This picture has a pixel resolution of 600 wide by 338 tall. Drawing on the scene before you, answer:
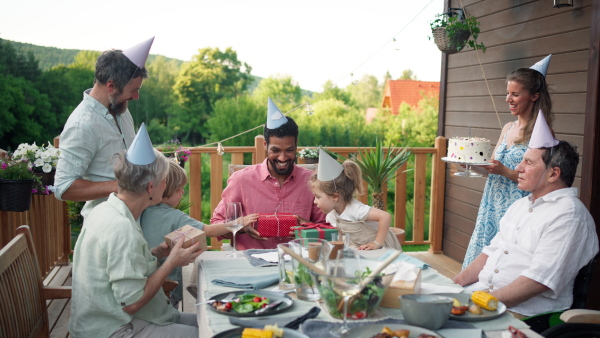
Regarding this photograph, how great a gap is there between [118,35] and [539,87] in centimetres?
1155

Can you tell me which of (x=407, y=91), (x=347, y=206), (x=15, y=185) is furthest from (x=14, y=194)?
(x=407, y=91)

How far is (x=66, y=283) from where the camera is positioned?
158 inches

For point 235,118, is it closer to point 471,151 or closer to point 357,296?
point 471,151

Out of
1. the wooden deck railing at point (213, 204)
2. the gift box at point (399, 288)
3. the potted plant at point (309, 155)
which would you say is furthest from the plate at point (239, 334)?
the potted plant at point (309, 155)

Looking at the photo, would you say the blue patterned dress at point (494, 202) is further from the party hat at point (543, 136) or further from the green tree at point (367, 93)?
the green tree at point (367, 93)

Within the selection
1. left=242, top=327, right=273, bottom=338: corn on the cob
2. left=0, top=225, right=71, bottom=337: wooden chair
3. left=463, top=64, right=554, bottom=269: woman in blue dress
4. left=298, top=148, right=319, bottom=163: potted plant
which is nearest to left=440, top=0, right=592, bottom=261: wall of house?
left=463, top=64, right=554, bottom=269: woman in blue dress

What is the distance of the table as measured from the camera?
139cm

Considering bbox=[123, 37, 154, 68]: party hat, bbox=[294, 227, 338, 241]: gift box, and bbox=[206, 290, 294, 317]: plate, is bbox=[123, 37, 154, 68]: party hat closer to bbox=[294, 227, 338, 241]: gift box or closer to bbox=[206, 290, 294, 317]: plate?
bbox=[294, 227, 338, 241]: gift box

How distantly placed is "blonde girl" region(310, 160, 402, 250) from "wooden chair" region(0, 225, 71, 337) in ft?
3.87

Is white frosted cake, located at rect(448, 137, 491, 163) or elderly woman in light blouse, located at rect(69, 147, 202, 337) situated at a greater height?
white frosted cake, located at rect(448, 137, 491, 163)

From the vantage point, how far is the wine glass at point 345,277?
1.26 metres

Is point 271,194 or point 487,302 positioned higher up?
point 271,194

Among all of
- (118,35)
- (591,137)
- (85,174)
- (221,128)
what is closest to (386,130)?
(221,128)

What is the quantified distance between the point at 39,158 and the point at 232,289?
186 centimetres
